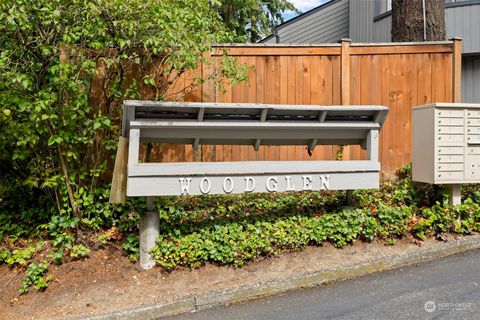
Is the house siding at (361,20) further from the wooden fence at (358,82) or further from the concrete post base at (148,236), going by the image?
the concrete post base at (148,236)

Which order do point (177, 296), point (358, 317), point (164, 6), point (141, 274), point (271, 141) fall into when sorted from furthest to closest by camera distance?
1. point (271, 141)
2. point (164, 6)
3. point (141, 274)
4. point (177, 296)
5. point (358, 317)

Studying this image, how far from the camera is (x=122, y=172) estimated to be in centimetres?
409

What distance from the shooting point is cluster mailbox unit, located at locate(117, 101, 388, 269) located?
13.2 feet

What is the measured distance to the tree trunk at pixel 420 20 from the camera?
6773 millimetres

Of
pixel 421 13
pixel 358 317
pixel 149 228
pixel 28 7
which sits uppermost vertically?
pixel 421 13

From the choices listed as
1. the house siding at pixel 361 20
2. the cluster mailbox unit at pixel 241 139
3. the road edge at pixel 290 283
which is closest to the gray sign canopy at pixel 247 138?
the cluster mailbox unit at pixel 241 139

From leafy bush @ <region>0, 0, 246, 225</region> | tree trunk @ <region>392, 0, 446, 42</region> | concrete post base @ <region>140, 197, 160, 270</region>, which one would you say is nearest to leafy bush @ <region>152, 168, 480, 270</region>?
concrete post base @ <region>140, 197, 160, 270</region>

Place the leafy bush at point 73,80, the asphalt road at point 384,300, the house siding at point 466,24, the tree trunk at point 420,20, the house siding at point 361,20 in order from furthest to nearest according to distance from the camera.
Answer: the house siding at point 361,20, the house siding at point 466,24, the tree trunk at point 420,20, the leafy bush at point 73,80, the asphalt road at point 384,300

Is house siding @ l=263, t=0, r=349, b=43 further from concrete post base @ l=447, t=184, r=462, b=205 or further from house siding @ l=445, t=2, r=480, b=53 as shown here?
concrete post base @ l=447, t=184, r=462, b=205

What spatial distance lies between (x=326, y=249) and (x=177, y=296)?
5.51ft

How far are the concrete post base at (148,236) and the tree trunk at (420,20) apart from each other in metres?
5.25

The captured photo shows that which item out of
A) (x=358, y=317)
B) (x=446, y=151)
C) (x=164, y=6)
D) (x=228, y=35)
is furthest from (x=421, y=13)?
(x=358, y=317)

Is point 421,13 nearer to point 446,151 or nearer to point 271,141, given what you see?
point 446,151

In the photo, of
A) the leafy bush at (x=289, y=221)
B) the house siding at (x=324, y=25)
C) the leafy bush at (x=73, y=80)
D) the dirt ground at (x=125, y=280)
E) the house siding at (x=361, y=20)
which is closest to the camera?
the dirt ground at (x=125, y=280)
